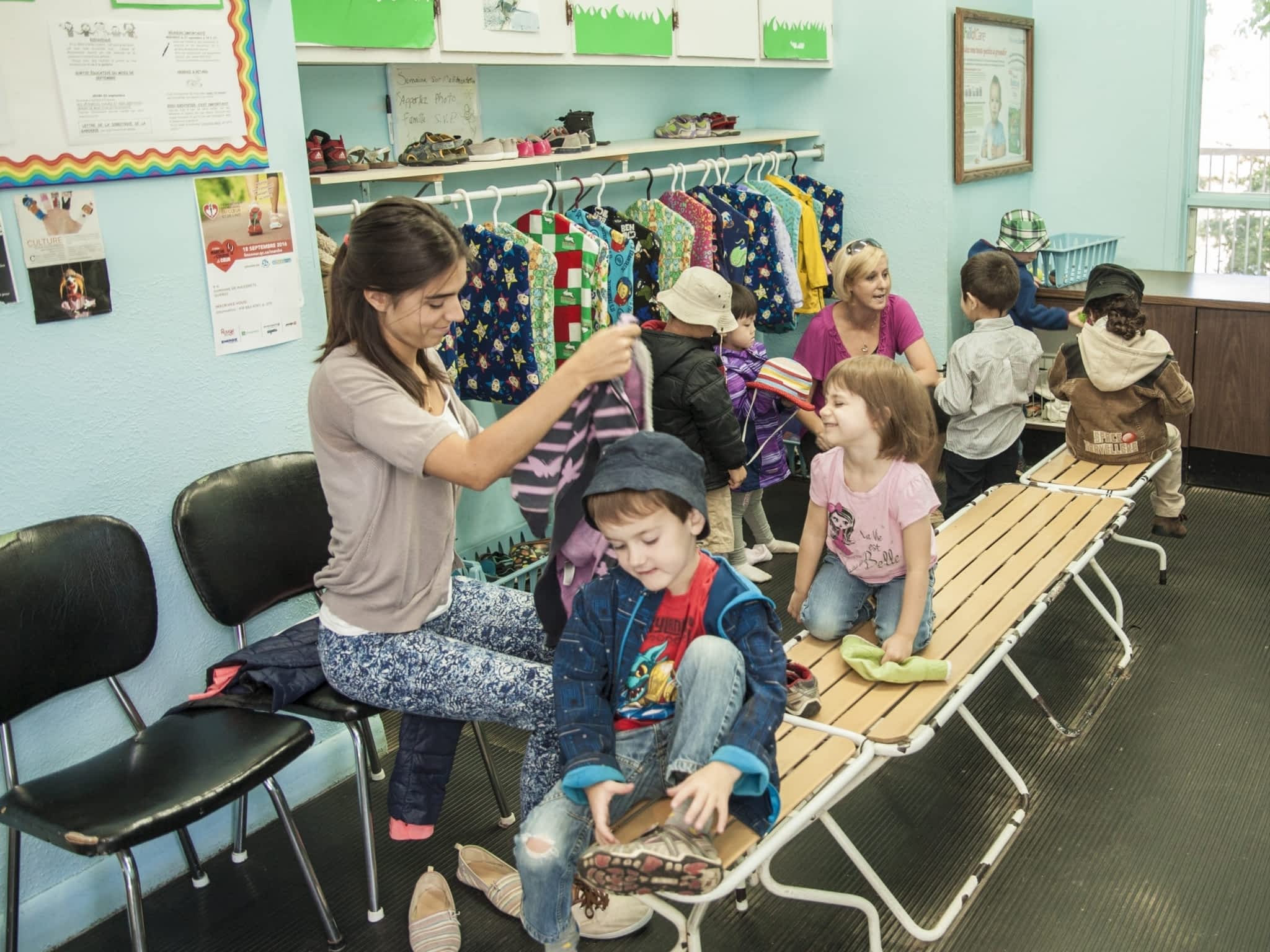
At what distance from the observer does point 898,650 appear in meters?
2.44

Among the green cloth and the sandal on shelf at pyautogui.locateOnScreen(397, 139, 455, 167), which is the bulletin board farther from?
the green cloth

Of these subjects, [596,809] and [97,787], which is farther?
[97,787]

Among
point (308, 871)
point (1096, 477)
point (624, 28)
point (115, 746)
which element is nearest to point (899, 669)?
point (308, 871)

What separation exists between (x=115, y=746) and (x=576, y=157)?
2375 mm

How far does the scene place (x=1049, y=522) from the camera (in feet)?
10.7

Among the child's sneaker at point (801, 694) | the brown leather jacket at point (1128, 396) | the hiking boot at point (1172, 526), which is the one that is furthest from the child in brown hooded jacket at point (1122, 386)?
the child's sneaker at point (801, 694)

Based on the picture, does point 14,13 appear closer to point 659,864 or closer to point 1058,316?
point 659,864

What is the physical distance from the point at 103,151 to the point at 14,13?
285mm

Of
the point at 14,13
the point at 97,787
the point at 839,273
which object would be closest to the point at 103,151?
the point at 14,13

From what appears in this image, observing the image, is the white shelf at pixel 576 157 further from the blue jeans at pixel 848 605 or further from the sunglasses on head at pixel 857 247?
the blue jeans at pixel 848 605

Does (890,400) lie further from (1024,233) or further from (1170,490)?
(1024,233)

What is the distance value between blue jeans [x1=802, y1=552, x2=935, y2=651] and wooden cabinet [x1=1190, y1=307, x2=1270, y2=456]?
8.59 ft

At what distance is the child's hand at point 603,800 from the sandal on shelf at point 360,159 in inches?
84.3

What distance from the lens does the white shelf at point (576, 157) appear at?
10.8 ft
